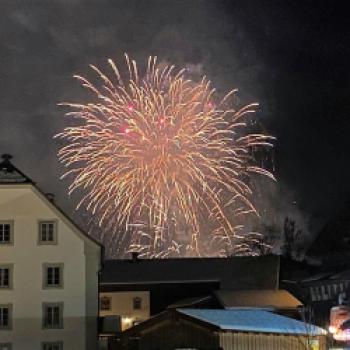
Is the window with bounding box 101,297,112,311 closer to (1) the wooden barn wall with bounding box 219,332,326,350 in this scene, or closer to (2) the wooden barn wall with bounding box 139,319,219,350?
(2) the wooden barn wall with bounding box 139,319,219,350

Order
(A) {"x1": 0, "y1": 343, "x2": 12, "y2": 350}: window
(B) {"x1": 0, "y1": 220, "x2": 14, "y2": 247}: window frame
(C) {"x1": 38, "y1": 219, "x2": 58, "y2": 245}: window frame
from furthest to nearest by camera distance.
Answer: (C) {"x1": 38, "y1": 219, "x2": 58, "y2": 245}: window frame
(B) {"x1": 0, "y1": 220, "x2": 14, "y2": 247}: window frame
(A) {"x1": 0, "y1": 343, "x2": 12, "y2": 350}: window

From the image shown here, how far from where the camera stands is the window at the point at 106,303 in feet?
225

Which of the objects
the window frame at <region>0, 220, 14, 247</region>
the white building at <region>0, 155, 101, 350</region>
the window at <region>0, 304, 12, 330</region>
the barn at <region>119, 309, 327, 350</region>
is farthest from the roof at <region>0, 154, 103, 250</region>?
the barn at <region>119, 309, 327, 350</region>

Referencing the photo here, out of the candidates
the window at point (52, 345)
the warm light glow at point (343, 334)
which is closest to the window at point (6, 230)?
the window at point (52, 345)

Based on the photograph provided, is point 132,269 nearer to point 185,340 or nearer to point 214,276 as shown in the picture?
point 214,276

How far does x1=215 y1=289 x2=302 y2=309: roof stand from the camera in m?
61.6

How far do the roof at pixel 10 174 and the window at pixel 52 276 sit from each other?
5825 mm

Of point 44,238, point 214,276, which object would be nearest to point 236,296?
point 214,276

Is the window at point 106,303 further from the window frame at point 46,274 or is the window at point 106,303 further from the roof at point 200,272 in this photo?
the window frame at point 46,274

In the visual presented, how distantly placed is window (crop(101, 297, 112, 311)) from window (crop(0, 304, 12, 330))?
50.5 ft

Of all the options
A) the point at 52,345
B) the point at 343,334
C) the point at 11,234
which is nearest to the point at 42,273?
the point at 11,234

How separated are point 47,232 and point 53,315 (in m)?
5.44

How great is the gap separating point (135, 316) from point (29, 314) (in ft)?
49.9

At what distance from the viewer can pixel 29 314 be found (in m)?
54.1
